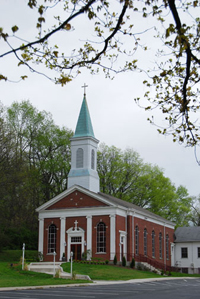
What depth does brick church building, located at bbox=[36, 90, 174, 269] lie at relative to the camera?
44281 millimetres

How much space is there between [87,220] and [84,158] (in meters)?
6.86

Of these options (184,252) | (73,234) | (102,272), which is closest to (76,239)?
(73,234)

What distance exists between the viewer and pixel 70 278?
31.2m

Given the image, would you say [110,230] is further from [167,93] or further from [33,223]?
[167,93]

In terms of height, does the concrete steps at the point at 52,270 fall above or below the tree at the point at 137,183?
below

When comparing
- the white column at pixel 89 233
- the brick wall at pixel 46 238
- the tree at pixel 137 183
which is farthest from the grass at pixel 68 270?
the tree at pixel 137 183

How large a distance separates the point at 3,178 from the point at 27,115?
1951cm

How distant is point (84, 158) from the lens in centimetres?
4859

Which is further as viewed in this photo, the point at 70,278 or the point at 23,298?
the point at 70,278

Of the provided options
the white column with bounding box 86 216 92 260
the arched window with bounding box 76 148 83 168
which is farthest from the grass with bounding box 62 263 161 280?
the arched window with bounding box 76 148 83 168

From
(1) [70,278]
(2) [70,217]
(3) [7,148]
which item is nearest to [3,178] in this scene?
(3) [7,148]

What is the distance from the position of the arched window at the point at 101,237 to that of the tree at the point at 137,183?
71.3 feet

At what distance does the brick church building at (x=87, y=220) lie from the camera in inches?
1743

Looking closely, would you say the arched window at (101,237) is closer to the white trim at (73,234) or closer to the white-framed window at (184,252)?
the white trim at (73,234)
